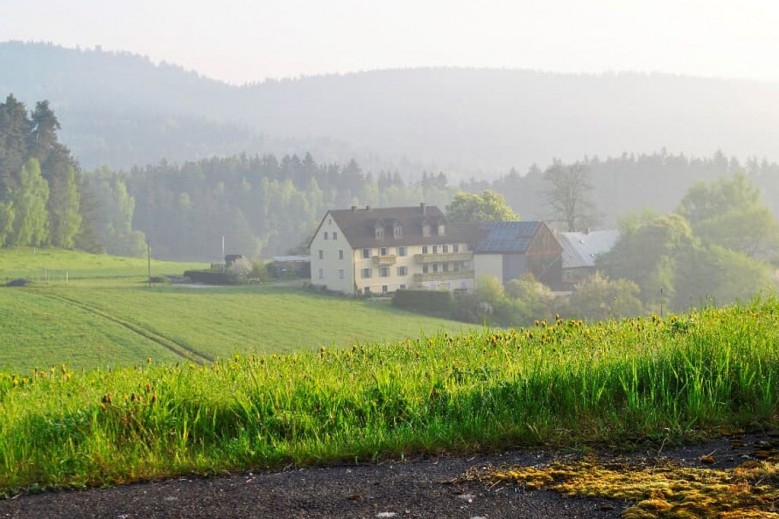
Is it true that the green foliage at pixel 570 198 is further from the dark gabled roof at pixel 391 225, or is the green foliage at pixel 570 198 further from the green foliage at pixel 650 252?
the dark gabled roof at pixel 391 225

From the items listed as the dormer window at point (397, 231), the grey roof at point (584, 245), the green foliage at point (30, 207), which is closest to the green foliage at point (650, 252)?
the grey roof at point (584, 245)

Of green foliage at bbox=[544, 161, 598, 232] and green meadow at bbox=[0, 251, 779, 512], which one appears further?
green foliage at bbox=[544, 161, 598, 232]

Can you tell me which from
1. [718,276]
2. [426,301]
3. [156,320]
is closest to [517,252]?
[426,301]

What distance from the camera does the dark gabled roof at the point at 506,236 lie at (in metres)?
70.1

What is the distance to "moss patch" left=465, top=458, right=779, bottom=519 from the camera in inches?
164

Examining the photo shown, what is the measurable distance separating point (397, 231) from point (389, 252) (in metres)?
2.67

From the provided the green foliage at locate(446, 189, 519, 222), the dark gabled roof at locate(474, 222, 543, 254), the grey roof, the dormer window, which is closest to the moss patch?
the dormer window

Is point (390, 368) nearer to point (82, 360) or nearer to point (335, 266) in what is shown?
point (82, 360)

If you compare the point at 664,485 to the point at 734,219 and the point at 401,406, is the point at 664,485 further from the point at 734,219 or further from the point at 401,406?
the point at 734,219

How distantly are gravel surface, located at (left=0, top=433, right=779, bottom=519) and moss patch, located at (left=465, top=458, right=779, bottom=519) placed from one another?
0.10 meters

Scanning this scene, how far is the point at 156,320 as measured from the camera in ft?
166

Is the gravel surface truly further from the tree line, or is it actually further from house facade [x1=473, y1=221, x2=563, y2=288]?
the tree line

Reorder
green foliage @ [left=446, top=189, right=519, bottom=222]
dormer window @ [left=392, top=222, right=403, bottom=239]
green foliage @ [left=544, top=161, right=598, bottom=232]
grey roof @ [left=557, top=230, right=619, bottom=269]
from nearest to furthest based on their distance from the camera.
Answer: dormer window @ [left=392, top=222, right=403, bottom=239] → grey roof @ [left=557, top=230, right=619, bottom=269] → green foliage @ [left=446, top=189, right=519, bottom=222] → green foliage @ [left=544, top=161, right=598, bottom=232]

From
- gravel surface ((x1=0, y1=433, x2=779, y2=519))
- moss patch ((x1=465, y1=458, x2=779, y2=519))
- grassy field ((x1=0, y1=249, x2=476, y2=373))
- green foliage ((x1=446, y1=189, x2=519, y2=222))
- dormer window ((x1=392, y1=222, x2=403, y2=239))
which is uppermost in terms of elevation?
green foliage ((x1=446, y1=189, x2=519, y2=222))
